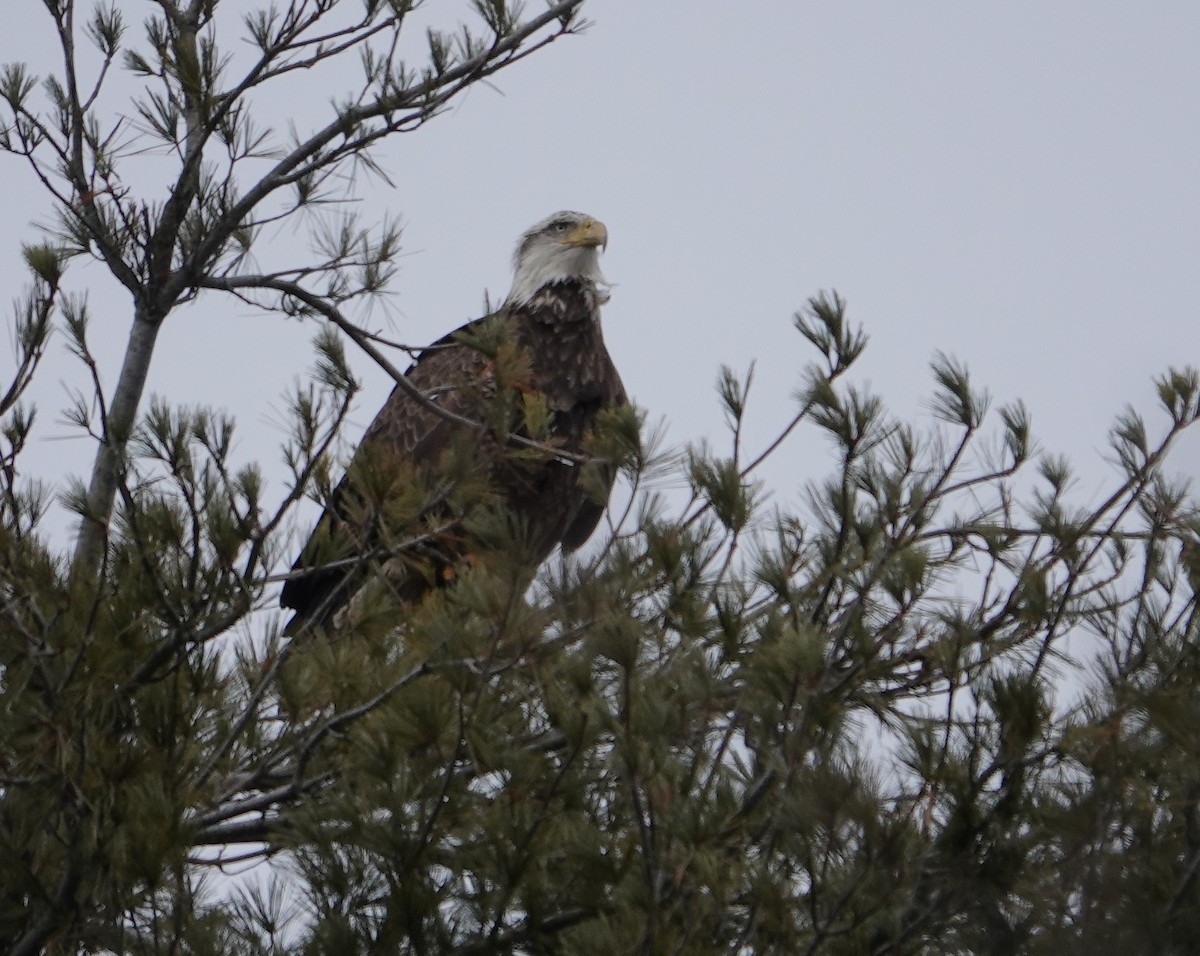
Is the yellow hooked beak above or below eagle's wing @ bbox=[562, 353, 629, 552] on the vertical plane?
above

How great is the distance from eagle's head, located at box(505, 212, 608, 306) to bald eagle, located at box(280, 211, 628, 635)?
45 cm

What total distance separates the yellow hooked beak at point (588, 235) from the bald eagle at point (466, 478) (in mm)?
574

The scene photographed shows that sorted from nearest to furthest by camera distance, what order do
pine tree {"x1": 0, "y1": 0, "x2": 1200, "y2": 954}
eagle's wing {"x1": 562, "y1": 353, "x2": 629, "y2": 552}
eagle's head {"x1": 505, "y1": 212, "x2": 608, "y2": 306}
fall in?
pine tree {"x1": 0, "y1": 0, "x2": 1200, "y2": 954} → eagle's wing {"x1": 562, "y1": 353, "x2": 629, "y2": 552} → eagle's head {"x1": 505, "y1": 212, "x2": 608, "y2": 306}

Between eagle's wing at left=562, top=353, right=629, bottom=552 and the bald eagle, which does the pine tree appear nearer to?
the bald eagle

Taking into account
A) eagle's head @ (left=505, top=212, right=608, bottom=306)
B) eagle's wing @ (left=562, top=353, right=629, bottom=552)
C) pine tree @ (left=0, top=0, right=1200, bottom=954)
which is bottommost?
pine tree @ (left=0, top=0, right=1200, bottom=954)

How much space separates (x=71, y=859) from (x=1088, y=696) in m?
1.61

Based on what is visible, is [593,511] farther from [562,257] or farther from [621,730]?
[621,730]

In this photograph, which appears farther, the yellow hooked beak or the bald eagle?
the yellow hooked beak

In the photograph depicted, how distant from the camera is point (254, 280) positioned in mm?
4273

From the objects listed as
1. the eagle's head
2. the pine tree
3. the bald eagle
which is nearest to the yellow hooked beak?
the eagle's head

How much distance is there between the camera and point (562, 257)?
6703 mm

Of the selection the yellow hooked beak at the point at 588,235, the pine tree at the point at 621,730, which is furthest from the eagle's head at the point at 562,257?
the pine tree at the point at 621,730

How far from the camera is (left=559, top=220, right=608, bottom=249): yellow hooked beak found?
6.67 m

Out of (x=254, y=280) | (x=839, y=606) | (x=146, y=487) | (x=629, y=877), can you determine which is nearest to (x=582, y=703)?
(x=629, y=877)
